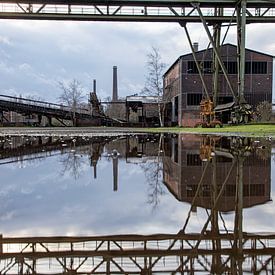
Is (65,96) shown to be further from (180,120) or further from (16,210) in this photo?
(16,210)

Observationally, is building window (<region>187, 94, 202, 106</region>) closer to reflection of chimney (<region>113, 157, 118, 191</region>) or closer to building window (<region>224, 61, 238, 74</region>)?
building window (<region>224, 61, 238, 74</region>)

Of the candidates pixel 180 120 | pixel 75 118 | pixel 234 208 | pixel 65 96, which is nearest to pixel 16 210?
pixel 234 208

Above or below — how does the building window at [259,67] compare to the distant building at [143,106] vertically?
above

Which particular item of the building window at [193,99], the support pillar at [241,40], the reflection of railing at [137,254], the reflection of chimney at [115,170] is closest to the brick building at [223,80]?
the building window at [193,99]

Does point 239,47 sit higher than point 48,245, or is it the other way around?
point 239,47

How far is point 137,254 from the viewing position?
279 cm

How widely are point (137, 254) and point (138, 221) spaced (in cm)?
76

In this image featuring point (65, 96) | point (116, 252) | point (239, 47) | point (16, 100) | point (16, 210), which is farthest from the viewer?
point (65, 96)

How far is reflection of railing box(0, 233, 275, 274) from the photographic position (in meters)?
2.51

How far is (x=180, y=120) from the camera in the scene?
54.0 metres

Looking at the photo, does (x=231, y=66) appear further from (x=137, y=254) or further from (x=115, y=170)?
(x=137, y=254)

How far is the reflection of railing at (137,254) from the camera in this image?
2.51 m

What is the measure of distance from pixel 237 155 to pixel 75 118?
50772 mm

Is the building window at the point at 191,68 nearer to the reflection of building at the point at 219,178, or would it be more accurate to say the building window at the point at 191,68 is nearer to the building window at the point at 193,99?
the building window at the point at 193,99
